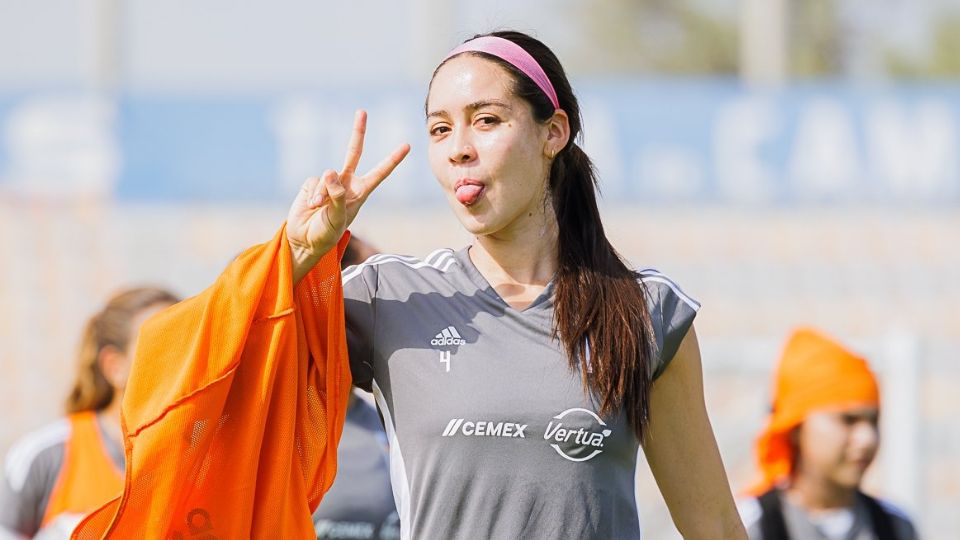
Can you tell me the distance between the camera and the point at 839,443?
486 centimetres

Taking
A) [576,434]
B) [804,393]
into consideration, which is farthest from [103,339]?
[576,434]

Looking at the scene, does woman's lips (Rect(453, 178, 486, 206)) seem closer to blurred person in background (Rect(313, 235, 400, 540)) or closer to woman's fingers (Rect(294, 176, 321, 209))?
woman's fingers (Rect(294, 176, 321, 209))

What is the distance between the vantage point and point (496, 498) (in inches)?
109

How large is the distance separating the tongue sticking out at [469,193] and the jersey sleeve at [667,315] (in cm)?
39

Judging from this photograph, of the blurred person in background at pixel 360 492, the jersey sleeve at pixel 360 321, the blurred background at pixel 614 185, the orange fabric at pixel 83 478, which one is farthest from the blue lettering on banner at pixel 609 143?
the jersey sleeve at pixel 360 321

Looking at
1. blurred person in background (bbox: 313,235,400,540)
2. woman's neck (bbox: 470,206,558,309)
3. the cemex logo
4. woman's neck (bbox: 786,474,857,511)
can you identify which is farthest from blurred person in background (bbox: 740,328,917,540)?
the cemex logo

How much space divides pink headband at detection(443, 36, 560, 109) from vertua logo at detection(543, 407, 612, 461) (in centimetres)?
62

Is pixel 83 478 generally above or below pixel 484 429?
below

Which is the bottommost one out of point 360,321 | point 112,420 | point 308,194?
point 112,420

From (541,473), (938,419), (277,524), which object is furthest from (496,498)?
(938,419)

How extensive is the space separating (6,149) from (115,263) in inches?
46.1

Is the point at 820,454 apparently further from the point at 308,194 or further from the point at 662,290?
the point at 308,194

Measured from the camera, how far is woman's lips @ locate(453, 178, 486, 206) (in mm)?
2855

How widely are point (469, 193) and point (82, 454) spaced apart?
7.93 ft
